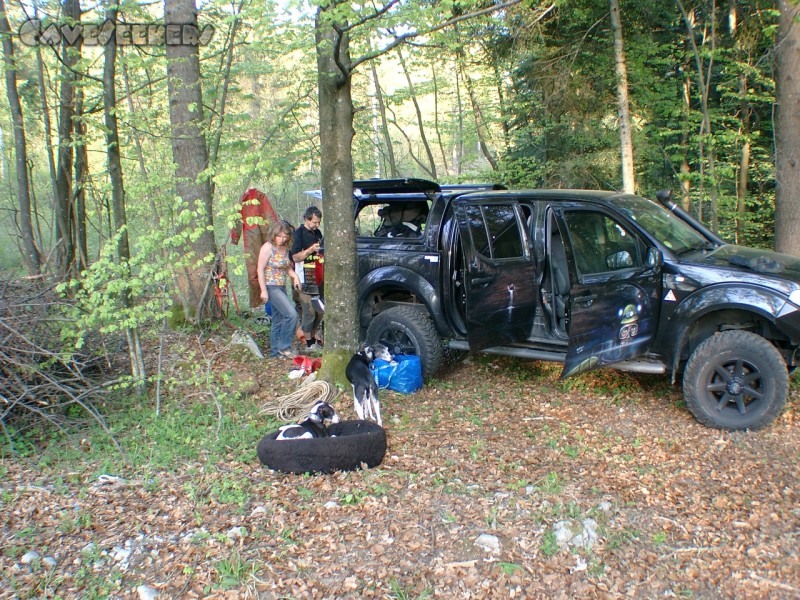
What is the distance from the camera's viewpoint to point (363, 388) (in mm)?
5281

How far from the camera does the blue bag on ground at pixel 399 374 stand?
6148 millimetres

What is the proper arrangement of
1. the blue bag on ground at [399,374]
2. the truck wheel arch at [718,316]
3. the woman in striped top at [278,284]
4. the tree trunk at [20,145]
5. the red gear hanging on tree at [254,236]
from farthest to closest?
the red gear hanging on tree at [254,236]
the tree trunk at [20,145]
the woman in striped top at [278,284]
the blue bag on ground at [399,374]
the truck wheel arch at [718,316]

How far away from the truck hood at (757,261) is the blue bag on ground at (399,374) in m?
2.88

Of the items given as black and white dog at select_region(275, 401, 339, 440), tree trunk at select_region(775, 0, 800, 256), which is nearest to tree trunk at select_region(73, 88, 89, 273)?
black and white dog at select_region(275, 401, 339, 440)

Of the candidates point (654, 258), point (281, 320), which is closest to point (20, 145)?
point (281, 320)

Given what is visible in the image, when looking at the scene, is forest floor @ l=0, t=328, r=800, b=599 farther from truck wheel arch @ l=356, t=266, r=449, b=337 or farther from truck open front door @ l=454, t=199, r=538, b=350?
truck wheel arch @ l=356, t=266, r=449, b=337

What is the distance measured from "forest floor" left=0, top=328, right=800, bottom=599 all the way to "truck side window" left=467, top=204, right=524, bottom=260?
1652 millimetres

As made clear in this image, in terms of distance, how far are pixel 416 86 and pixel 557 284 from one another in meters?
8.70

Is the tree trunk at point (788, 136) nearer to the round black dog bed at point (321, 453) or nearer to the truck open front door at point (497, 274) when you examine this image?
the truck open front door at point (497, 274)

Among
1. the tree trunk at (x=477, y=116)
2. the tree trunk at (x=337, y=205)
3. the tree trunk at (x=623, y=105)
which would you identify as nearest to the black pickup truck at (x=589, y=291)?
the tree trunk at (x=337, y=205)

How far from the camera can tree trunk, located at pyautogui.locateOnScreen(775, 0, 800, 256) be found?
721cm

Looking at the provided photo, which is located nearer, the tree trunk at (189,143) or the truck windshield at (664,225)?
the truck windshield at (664,225)

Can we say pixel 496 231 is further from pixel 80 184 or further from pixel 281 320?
pixel 80 184

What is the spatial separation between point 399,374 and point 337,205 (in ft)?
5.97
